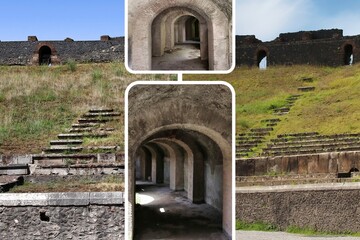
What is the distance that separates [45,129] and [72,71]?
814cm

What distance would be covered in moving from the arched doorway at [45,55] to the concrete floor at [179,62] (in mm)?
26341

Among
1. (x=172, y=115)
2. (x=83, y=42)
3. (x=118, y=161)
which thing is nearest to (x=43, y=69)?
(x=83, y=42)

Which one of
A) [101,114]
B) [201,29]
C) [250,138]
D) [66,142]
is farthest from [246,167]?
[201,29]

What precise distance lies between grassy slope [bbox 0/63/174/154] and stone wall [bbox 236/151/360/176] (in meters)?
4.70

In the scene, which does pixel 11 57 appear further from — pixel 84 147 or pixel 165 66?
pixel 165 66

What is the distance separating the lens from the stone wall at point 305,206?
42.6 ft

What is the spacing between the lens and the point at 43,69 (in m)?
22.1

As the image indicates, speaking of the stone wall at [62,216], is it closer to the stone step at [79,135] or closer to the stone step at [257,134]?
the stone step at [79,135]

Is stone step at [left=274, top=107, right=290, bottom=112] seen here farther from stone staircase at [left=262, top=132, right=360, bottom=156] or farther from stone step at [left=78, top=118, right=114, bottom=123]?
stone step at [left=78, top=118, right=114, bottom=123]

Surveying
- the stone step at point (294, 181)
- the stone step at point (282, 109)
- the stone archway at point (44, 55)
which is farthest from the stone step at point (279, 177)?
the stone archway at point (44, 55)

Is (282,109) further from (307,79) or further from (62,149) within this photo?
(62,149)

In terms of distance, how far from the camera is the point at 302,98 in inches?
1187

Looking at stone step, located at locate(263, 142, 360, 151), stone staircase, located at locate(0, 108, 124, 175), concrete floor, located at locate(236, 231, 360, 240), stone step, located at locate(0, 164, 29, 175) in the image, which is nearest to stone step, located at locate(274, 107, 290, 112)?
stone step, located at locate(263, 142, 360, 151)

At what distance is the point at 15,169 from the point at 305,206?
767 cm
